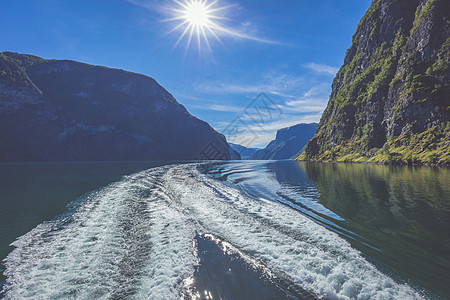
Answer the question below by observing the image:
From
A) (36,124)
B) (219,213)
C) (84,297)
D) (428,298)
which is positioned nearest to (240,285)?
(84,297)

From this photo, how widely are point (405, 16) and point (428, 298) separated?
595 ft

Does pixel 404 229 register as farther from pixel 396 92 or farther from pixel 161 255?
pixel 396 92

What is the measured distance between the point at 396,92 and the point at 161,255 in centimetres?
12696

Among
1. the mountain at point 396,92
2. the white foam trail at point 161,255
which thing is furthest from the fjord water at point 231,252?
the mountain at point 396,92

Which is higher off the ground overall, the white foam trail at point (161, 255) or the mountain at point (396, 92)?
the mountain at point (396, 92)

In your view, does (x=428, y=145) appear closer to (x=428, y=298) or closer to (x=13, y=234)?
(x=428, y=298)

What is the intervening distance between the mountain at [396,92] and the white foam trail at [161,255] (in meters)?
69.6

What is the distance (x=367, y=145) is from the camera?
339 ft

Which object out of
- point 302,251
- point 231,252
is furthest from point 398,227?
point 231,252

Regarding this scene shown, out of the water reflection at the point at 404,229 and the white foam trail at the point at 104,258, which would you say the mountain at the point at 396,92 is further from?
the white foam trail at the point at 104,258

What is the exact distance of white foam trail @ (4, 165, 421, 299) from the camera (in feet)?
20.2

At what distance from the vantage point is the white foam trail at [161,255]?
20.2ft

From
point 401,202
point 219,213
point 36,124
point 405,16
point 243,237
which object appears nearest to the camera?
point 243,237

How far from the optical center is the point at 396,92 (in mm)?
92312
